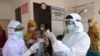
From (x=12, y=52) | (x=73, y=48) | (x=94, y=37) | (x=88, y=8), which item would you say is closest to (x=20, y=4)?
(x=88, y=8)

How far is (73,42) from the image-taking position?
1.69 meters

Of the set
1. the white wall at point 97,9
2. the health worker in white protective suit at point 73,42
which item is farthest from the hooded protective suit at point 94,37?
the health worker in white protective suit at point 73,42

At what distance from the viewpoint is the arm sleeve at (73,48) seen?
147 cm

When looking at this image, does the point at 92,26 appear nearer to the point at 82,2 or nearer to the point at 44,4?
the point at 82,2

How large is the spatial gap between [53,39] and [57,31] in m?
2.62

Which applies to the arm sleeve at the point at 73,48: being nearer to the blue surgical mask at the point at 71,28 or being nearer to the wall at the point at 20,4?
the blue surgical mask at the point at 71,28

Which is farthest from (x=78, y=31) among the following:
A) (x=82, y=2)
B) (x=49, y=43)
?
(x=82, y=2)

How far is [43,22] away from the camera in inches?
149

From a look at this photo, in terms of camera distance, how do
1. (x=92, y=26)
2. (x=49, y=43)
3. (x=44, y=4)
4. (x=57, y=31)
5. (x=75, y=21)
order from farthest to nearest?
(x=57, y=31) < (x=44, y=4) < (x=92, y=26) < (x=75, y=21) < (x=49, y=43)

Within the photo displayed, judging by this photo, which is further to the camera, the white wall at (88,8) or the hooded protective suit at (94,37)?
the white wall at (88,8)

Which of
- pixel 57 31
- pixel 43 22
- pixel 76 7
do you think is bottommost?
pixel 57 31

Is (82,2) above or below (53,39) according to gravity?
above

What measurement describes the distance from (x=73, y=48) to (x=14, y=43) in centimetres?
76

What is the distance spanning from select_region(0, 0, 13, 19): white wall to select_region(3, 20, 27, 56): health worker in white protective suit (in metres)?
2.97
